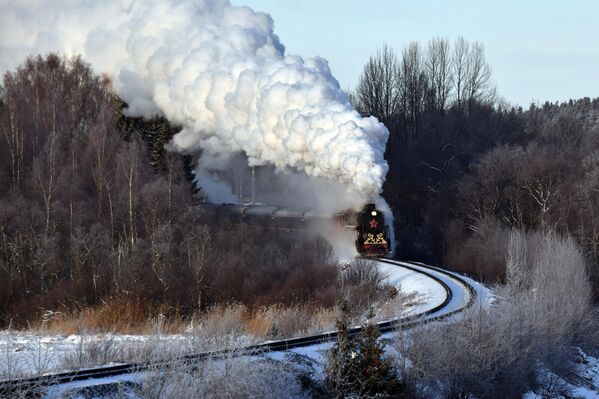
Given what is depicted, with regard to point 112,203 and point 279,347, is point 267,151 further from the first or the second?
point 279,347

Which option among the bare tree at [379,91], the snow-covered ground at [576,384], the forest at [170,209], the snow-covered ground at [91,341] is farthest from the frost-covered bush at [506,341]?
the bare tree at [379,91]

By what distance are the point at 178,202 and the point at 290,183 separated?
559 centimetres

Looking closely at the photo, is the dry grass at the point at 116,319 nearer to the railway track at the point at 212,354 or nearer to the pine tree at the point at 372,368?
the railway track at the point at 212,354

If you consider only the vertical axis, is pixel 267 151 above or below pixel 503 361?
above

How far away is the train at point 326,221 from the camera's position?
29.4 meters

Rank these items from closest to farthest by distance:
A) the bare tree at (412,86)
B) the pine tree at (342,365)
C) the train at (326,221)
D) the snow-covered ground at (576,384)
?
the pine tree at (342,365), the snow-covered ground at (576,384), the train at (326,221), the bare tree at (412,86)

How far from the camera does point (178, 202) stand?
117ft

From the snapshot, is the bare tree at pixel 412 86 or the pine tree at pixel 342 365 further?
the bare tree at pixel 412 86

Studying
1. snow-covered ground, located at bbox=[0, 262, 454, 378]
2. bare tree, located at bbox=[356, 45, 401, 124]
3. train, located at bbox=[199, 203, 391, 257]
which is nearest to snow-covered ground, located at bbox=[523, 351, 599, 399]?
snow-covered ground, located at bbox=[0, 262, 454, 378]

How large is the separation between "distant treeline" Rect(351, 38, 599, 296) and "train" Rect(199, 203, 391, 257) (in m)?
5.10

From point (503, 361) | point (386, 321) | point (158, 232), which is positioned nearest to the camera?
point (503, 361)

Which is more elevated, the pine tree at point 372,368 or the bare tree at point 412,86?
the bare tree at point 412,86

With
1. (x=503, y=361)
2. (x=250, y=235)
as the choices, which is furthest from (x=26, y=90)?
(x=503, y=361)

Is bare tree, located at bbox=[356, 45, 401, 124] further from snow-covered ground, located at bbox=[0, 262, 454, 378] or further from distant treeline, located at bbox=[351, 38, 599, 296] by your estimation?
snow-covered ground, located at bbox=[0, 262, 454, 378]
